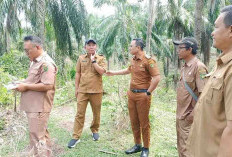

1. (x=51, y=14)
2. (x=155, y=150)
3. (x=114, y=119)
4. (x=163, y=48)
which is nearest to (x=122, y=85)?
(x=114, y=119)

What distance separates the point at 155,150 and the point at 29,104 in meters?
2.42

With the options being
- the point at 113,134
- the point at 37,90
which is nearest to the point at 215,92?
the point at 37,90

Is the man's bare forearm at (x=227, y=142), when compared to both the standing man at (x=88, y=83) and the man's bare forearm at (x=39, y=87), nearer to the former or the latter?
the man's bare forearm at (x=39, y=87)

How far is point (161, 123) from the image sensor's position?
597 cm

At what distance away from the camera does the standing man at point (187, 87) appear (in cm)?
311

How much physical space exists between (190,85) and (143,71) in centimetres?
94

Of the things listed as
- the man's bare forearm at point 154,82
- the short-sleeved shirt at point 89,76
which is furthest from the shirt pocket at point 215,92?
the short-sleeved shirt at point 89,76

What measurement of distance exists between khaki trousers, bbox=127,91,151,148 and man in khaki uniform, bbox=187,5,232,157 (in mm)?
2019

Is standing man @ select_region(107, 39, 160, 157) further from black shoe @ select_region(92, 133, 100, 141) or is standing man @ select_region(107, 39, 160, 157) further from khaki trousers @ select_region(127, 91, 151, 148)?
black shoe @ select_region(92, 133, 100, 141)

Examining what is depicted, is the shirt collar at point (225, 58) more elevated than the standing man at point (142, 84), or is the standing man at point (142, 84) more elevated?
the shirt collar at point (225, 58)

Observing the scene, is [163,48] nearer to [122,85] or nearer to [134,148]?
[122,85]

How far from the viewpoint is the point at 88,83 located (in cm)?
451

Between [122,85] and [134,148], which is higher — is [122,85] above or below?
above

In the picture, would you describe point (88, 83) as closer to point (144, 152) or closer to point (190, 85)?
point (144, 152)
